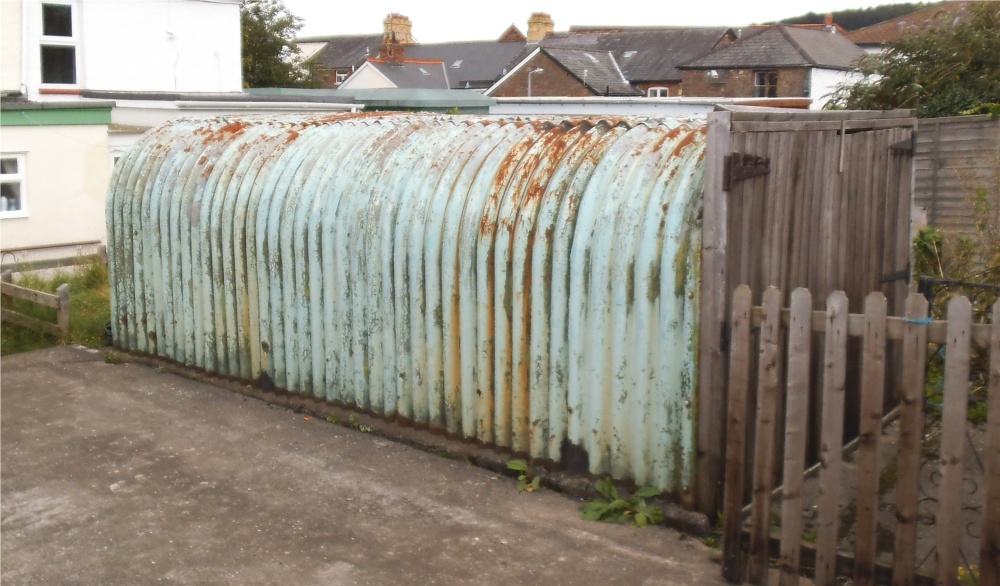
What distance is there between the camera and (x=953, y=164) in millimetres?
12695

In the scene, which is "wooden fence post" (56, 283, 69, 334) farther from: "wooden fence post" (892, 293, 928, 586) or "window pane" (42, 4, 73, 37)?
"window pane" (42, 4, 73, 37)

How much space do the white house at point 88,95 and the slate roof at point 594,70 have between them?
27346 millimetres

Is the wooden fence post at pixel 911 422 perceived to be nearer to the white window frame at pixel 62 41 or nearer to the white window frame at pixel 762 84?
the white window frame at pixel 62 41

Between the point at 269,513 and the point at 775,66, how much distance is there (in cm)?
4410

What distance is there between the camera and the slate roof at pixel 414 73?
5125cm

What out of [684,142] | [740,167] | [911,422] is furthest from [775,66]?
[911,422]

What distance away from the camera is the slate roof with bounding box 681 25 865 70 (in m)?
46.1

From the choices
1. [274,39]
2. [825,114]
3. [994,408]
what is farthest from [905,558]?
[274,39]

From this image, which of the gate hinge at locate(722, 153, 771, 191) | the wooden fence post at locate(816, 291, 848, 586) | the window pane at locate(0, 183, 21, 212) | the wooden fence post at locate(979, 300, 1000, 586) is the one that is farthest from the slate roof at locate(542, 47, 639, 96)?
the wooden fence post at locate(979, 300, 1000, 586)

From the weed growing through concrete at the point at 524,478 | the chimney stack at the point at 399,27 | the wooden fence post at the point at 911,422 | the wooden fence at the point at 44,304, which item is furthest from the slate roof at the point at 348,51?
the wooden fence post at the point at 911,422

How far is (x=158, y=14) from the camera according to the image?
2294 centimetres

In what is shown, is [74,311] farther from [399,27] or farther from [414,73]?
[399,27]

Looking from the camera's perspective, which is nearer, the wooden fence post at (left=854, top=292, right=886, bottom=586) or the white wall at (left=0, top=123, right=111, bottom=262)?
the wooden fence post at (left=854, top=292, right=886, bottom=586)

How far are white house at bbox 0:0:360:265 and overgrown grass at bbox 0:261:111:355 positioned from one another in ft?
5.46
